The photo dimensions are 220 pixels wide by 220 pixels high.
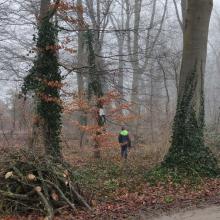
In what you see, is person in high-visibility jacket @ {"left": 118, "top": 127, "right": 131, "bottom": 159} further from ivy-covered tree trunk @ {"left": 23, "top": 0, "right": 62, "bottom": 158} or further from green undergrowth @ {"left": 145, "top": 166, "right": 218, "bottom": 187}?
green undergrowth @ {"left": 145, "top": 166, "right": 218, "bottom": 187}

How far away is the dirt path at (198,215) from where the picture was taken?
11391mm

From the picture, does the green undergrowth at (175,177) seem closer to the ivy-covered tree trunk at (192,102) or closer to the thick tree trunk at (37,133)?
the ivy-covered tree trunk at (192,102)

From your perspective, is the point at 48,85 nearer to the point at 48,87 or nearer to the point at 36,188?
the point at 48,87

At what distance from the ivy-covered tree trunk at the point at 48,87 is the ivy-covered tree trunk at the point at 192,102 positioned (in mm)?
4787

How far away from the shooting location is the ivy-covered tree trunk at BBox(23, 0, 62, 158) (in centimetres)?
1903

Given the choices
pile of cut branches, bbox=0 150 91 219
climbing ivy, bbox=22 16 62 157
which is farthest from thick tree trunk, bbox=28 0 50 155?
pile of cut branches, bbox=0 150 91 219

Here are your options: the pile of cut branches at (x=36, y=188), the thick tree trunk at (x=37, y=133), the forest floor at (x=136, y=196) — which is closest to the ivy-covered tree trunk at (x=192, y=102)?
the forest floor at (x=136, y=196)

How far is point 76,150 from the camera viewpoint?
30.1 m

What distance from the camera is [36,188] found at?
12109 mm

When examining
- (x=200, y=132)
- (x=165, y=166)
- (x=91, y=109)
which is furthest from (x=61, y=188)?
(x=91, y=109)

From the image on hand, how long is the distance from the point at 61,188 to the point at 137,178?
4.57 m

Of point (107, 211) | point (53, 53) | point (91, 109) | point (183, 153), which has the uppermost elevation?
point (53, 53)

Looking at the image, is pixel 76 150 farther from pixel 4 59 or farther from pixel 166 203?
pixel 166 203

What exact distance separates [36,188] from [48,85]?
756 cm
